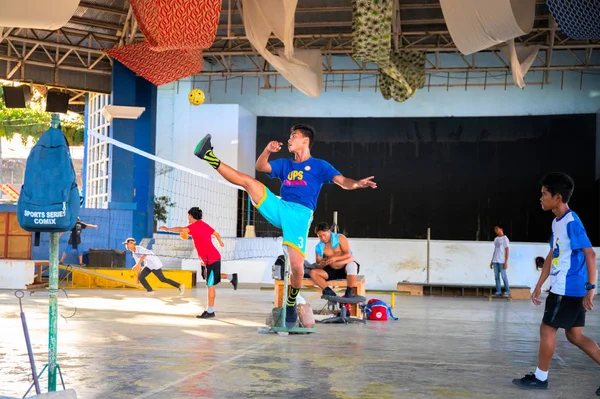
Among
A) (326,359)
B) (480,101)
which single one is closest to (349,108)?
(480,101)

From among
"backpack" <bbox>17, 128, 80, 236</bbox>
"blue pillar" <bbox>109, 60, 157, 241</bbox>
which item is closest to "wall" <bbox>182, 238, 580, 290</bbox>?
"blue pillar" <bbox>109, 60, 157, 241</bbox>

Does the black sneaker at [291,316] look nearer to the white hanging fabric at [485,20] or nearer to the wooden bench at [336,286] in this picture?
the wooden bench at [336,286]

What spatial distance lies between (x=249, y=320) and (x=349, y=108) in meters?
16.5

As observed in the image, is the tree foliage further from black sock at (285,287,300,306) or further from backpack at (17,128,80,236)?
backpack at (17,128,80,236)

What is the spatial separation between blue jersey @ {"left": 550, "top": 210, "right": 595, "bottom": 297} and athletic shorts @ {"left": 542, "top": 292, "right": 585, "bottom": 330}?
4cm

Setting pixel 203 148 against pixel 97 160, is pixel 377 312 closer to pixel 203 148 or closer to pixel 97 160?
pixel 203 148

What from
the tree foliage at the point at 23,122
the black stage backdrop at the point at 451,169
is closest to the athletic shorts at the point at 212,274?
the black stage backdrop at the point at 451,169

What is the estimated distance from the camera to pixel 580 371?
17.4 ft

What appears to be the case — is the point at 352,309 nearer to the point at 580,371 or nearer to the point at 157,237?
the point at 580,371

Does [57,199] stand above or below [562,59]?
below

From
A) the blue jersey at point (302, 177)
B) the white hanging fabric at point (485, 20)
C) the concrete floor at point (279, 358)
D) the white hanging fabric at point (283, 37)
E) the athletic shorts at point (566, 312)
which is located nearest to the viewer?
the concrete floor at point (279, 358)

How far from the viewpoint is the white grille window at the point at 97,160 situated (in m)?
20.5

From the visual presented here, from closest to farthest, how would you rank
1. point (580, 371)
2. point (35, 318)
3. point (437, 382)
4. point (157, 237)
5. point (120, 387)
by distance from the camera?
point (120, 387)
point (437, 382)
point (580, 371)
point (35, 318)
point (157, 237)

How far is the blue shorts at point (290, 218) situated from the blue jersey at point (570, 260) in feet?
8.37
